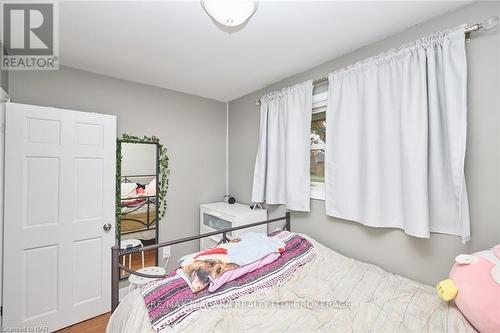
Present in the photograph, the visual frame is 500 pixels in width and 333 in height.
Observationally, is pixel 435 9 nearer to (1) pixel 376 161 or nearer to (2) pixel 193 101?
(1) pixel 376 161

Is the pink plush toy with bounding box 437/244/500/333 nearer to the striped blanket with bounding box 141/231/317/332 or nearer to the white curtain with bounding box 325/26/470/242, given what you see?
the white curtain with bounding box 325/26/470/242

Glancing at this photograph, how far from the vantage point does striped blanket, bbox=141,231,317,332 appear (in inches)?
47.2

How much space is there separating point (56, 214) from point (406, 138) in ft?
9.45

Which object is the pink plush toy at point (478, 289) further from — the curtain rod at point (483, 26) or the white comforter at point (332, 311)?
the curtain rod at point (483, 26)

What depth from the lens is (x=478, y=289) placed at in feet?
3.53

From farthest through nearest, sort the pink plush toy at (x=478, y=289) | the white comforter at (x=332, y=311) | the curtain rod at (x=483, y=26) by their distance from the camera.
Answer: the curtain rod at (x=483, y=26) → the white comforter at (x=332, y=311) → the pink plush toy at (x=478, y=289)

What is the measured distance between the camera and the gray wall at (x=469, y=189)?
1316 mm

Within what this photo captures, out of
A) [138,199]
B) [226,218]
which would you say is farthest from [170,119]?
[226,218]

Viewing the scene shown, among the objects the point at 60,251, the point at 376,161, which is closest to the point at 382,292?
the point at 376,161

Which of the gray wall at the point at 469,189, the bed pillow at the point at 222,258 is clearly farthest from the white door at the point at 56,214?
the gray wall at the point at 469,189

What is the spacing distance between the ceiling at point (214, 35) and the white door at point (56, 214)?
2.12 ft

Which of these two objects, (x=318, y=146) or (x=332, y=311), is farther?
(x=318, y=146)

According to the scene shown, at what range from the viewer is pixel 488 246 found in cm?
133

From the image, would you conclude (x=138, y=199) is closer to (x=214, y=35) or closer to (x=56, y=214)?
(x=56, y=214)
